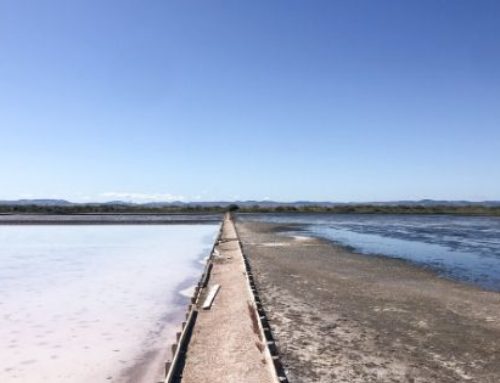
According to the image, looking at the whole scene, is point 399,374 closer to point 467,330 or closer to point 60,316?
point 467,330

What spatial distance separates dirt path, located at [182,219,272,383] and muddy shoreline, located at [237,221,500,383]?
1.67 ft

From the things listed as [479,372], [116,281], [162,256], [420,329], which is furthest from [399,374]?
[162,256]

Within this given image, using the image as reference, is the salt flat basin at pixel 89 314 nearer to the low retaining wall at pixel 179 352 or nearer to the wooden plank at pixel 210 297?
the low retaining wall at pixel 179 352

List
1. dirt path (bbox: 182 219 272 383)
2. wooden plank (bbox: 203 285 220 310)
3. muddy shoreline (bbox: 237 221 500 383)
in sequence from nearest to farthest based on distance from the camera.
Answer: dirt path (bbox: 182 219 272 383), muddy shoreline (bbox: 237 221 500 383), wooden plank (bbox: 203 285 220 310)

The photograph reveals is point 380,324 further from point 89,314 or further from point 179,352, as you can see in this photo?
point 89,314

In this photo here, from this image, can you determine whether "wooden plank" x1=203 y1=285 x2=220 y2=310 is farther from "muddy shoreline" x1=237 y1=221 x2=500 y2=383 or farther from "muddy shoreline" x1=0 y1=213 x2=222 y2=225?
"muddy shoreline" x1=0 y1=213 x2=222 y2=225

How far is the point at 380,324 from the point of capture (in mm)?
10555

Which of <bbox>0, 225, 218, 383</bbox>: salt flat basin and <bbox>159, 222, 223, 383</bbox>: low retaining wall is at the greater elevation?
<bbox>159, 222, 223, 383</bbox>: low retaining wall

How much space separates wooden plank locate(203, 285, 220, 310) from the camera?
12.2m

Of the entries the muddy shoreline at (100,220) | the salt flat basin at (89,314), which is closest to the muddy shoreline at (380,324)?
the salt flat basin at (89,314)

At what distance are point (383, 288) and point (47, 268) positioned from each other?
43.3 feet

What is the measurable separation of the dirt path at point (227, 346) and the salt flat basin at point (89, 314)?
778 mm

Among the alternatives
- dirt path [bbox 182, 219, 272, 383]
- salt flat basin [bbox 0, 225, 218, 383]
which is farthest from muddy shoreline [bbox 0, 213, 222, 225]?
dirt path [bbox 182, 219, 272, 383]

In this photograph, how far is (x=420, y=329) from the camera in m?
10.1
